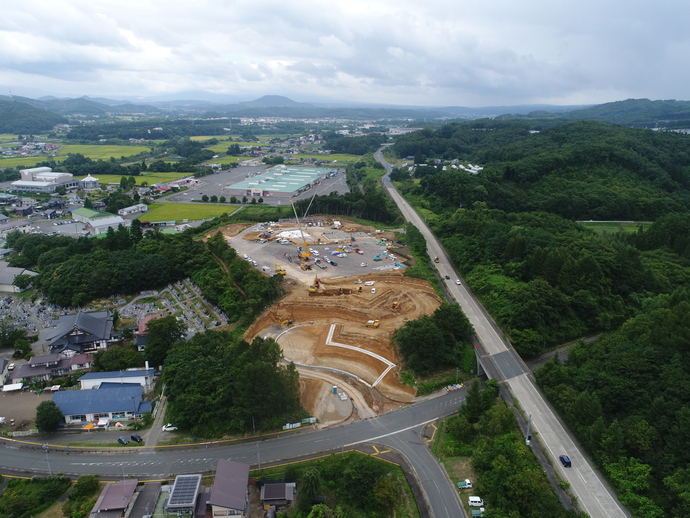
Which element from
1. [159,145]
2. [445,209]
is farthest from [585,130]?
[159,145]

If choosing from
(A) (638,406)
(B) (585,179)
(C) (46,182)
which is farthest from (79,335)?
(B) (585,179)

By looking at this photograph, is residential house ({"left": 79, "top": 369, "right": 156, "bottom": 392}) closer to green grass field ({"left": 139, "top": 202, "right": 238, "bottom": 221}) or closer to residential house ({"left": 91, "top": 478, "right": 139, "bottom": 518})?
residential house ({"left": 91, "top": 478, "right": 139, "bottom": 518})

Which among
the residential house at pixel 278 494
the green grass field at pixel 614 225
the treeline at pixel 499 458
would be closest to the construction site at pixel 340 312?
the treeline at pixel 499 458

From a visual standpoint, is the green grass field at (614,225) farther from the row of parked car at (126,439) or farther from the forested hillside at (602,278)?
the row of parked car at (126,439)

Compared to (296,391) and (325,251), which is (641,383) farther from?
(325,251)

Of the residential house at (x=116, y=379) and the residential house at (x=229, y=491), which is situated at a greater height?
the residential house at (x=229, y=491)

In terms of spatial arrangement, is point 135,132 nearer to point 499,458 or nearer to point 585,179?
point 585,179
